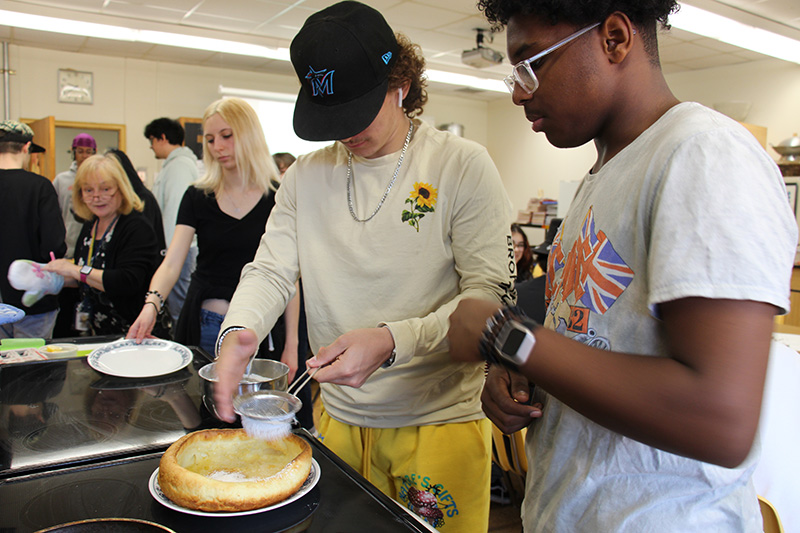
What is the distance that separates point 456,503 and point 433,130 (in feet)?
2.74

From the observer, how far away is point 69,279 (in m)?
2.68

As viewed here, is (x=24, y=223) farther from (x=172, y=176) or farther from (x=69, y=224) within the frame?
(x=172, y=176)

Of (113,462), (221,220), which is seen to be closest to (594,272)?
(113,462)

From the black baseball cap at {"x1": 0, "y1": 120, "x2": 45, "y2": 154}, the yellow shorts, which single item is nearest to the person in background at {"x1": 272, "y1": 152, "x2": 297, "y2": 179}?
the black baseball cap at {"x1": 0, "y1": 120, "x2": 45, "y2": 154}

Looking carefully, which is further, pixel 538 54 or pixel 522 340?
pixel 538 54

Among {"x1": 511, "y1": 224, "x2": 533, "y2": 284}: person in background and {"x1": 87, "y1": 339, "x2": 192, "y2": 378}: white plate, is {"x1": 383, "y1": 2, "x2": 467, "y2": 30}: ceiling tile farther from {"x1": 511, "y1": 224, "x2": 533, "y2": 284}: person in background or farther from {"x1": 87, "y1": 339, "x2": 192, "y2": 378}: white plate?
{"x1": 87, "y1": 339, "x2": 192, "y2": 378}: white plate

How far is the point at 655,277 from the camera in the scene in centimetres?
63

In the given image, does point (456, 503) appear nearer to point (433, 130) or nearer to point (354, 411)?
point (354, 411)

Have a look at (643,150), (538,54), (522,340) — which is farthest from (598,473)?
(538,54)

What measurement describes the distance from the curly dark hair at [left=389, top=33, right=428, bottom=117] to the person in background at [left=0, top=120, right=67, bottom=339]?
2.38 meters

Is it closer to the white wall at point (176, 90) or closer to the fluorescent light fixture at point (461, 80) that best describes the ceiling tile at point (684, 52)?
the white wall at point (176, 90)

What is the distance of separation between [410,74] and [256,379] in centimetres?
75

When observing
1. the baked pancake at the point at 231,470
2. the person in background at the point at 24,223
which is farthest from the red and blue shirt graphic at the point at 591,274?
the person in background at the point at 24,223

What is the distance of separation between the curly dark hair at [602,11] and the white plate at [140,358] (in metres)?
1.21
